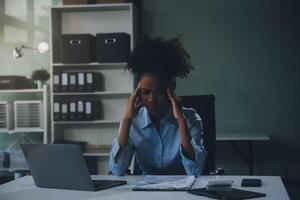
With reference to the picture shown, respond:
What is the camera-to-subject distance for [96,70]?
17.1 ft

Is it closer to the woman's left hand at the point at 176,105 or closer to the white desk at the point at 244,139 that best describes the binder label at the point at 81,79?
the white desk at the point at 244,139

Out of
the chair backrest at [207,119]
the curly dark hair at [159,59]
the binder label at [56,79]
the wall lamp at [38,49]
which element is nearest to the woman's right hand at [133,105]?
the curly dark hair at [159,59]

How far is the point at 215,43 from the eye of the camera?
16.8 ft

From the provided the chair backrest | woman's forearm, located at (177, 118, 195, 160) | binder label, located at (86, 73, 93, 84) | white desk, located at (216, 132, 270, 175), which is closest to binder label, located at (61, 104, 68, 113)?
binder label, located at (86, 73, 93, 84)

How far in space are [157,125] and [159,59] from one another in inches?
Result: 13.1

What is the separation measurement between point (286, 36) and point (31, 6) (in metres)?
2.68

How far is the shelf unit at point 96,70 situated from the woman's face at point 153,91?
259 centimetres

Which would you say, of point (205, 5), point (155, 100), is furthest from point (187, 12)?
point (155, 100)

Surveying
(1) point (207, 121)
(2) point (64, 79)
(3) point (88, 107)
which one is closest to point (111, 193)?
(1) point (207, 121)

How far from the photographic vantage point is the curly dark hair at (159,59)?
2.52 meters

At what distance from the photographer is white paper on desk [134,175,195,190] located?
1945 millimetres

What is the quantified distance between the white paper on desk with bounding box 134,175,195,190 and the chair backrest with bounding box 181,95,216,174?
2.29 ft

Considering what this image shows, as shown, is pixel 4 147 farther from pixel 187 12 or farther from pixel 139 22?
pixel 187 12

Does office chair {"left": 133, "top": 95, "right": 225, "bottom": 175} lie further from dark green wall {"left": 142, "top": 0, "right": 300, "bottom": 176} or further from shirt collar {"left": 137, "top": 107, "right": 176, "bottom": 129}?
dark green wall {"left": 142, "top": 0, "right": 300, "bottom": 176}
